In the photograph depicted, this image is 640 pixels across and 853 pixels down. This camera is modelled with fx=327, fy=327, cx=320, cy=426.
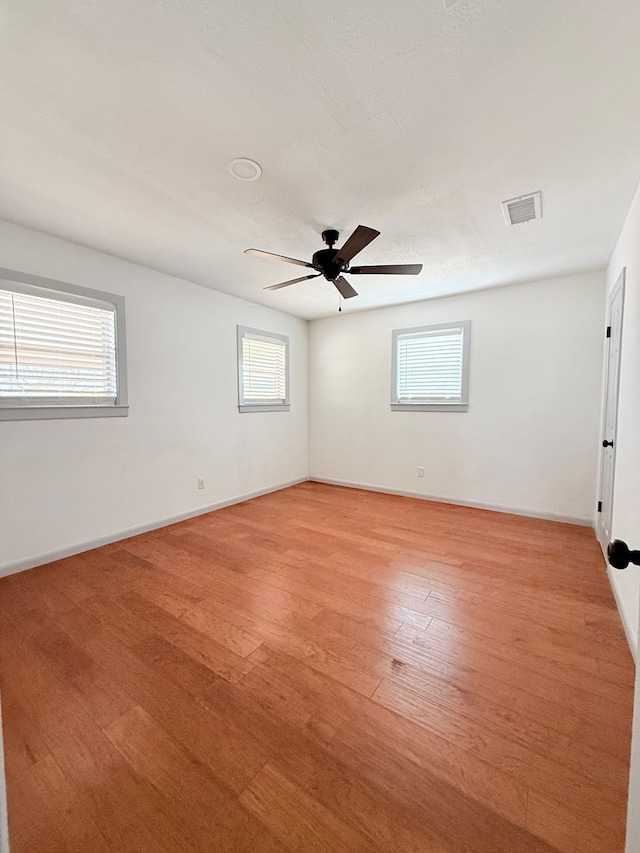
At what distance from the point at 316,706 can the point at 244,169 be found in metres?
2.71

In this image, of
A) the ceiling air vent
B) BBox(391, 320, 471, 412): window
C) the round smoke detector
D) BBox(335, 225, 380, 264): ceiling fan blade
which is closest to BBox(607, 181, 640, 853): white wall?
the ceiling air vent

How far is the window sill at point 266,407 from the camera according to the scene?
4.34 m

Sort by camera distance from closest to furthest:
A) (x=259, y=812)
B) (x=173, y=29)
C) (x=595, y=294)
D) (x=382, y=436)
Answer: (x=259, y=812)
(x=173, y=29)
(x=595, y=294)
(x=382, y=436)

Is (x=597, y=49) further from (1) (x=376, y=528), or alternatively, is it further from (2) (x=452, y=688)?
(1) (x=376, y=528)

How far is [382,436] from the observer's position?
4730 millimetres

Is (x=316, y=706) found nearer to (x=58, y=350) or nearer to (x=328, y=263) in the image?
(x=328, y=263)

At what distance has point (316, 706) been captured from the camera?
1401 millimetres

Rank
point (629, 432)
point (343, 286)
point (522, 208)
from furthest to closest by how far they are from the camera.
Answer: point (343, 286), point (522, 208), point (629, 432)

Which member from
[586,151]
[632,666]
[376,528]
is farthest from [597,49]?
[376,528]

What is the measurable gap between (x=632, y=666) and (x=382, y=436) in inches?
132

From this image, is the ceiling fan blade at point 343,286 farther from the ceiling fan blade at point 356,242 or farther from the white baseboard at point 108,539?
the white baseboard at point 108,539

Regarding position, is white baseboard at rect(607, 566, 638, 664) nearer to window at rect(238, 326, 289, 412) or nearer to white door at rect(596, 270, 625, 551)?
white door at rect(596, 270, 625, 551)

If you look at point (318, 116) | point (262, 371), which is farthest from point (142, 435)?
point (318, 116)

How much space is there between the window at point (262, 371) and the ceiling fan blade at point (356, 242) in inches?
89.4
